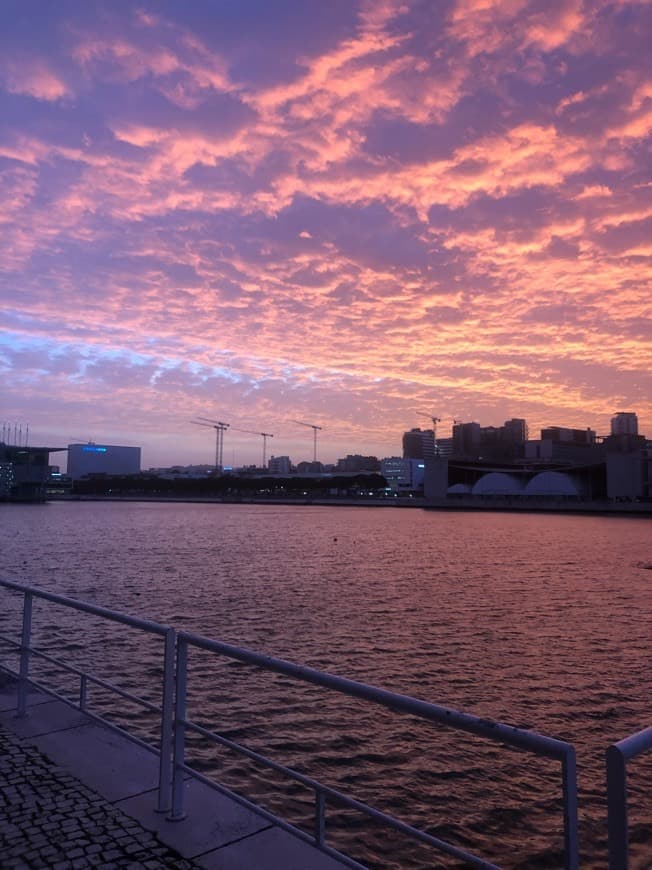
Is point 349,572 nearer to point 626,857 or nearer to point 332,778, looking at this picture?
point 332,778

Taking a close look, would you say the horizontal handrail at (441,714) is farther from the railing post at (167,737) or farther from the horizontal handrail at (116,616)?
the horizontal handrail at (116,616)

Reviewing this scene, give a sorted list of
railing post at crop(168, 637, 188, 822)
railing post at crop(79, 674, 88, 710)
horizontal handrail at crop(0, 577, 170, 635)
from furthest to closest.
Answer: railing post at crop(79, 674, 88, 710)
horizontal handrail at crop(0, 577, 170, 635)
railing post at crop(168, 637, 188, 822)

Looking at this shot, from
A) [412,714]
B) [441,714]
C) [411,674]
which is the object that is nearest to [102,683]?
[412,714]

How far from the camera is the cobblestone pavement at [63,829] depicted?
15.3 ft

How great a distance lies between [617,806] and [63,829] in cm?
416

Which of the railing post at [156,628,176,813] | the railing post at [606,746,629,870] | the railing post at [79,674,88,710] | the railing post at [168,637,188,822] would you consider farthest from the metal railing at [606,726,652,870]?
the railing post at [79,674,88,710]

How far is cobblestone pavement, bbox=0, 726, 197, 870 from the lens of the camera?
4.66 metres

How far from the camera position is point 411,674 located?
17.4 metres

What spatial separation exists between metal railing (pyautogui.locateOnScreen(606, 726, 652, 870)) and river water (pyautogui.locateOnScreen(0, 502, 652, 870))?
266 inches

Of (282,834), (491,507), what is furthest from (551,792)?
(491,507)

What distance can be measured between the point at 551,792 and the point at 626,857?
367 inches

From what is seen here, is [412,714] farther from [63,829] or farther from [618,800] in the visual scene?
[63,829]

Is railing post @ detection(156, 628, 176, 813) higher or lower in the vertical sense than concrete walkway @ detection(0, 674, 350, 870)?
higher

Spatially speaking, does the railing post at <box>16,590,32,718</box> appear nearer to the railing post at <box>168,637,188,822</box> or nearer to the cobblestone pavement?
the cobblestone pavement
